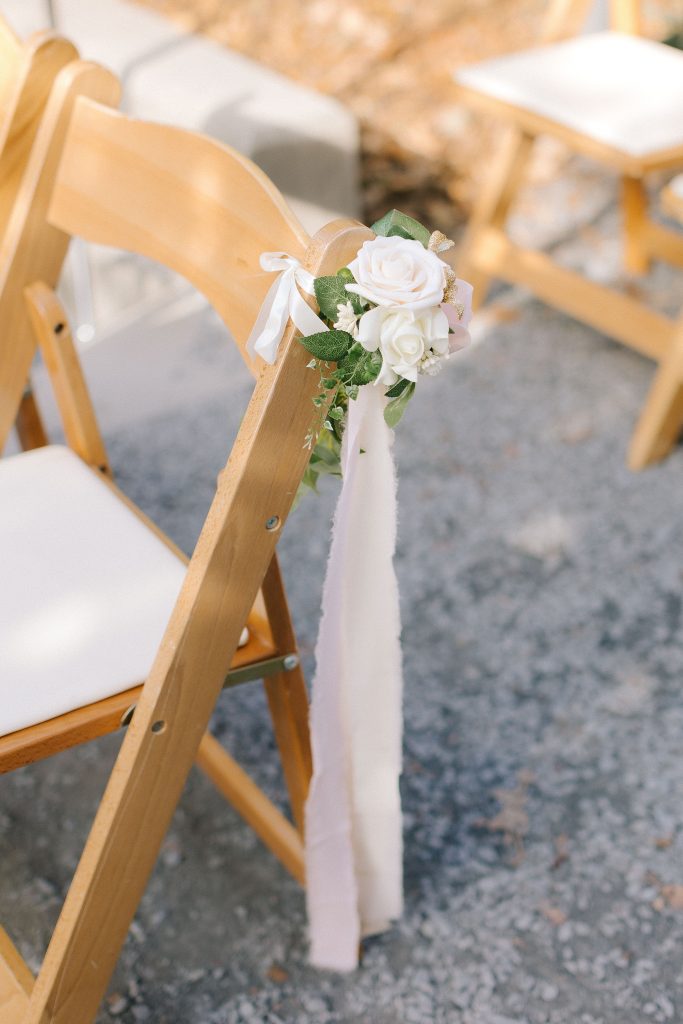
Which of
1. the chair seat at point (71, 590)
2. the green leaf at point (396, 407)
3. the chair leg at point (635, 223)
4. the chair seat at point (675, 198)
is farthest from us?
the chair leg at point (635, 223)

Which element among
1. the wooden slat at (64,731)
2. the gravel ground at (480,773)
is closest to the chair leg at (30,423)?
the gravel ground at (480,773)

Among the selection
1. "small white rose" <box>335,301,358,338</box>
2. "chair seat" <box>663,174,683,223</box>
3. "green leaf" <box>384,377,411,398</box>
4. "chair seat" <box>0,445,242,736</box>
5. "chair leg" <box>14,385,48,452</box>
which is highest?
"small white rose" <box>335,301,358,338</box>

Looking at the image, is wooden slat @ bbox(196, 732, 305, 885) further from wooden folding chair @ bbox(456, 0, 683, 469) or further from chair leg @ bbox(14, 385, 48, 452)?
wooden folding chair @ bbox(456, 0, 683, 469)

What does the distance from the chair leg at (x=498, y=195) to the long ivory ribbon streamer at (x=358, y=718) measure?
5.44ft

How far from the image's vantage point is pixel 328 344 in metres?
0.95

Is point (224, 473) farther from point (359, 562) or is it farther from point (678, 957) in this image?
point (678, 957)

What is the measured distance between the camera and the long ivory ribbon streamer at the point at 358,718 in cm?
109

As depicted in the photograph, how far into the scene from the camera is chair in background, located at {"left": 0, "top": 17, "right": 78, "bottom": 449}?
1.31m

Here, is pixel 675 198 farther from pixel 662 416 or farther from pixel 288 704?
pixel 288 704

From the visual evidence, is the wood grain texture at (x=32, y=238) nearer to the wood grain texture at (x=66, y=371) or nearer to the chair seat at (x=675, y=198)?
the wood grain texture at (x=66, y=371)

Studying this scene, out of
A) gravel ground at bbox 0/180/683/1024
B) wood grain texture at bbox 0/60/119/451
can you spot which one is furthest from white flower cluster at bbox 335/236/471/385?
gravel ground at bbox 0/180/683/1024

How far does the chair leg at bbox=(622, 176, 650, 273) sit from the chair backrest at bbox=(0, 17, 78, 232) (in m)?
1.95

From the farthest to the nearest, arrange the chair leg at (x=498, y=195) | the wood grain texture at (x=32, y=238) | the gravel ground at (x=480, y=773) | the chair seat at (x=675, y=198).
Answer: the chair leg at (x=498, y=195) < the chair seat at (x=675, y=198) < the gravel ground at (x=480, y=773) < the wood grain texture at (x=32, y=238)

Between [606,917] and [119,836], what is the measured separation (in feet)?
2.49
